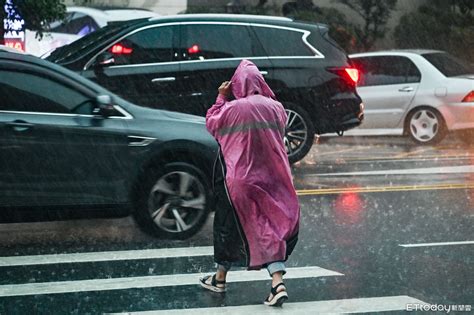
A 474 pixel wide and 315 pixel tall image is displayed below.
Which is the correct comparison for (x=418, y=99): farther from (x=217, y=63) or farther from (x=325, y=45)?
(x=217, y=63)

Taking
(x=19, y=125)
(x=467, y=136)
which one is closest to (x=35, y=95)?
(x=19, y=125)

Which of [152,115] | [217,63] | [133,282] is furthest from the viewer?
[217,63]

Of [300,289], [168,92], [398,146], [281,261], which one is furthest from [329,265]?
[398,146]

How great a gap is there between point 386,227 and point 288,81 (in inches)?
154

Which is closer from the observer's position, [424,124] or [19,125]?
[19,125]

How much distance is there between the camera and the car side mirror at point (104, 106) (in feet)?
26.7

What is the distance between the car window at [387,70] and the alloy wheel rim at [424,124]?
2.00 feet

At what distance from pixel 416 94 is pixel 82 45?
21.5 ft

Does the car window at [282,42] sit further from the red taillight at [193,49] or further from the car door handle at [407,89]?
the car door handle at [407,89]

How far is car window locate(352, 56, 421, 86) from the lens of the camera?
16578mm

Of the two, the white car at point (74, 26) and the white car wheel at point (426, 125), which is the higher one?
the white car at point (74, 26)

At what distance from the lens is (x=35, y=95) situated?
8.10 metres

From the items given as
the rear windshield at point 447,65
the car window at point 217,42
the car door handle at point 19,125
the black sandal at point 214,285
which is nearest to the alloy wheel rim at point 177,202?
the car door handle at point 19,125

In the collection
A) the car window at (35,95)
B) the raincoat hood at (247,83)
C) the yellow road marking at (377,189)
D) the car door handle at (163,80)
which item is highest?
the raincoat hood at (247,83)
